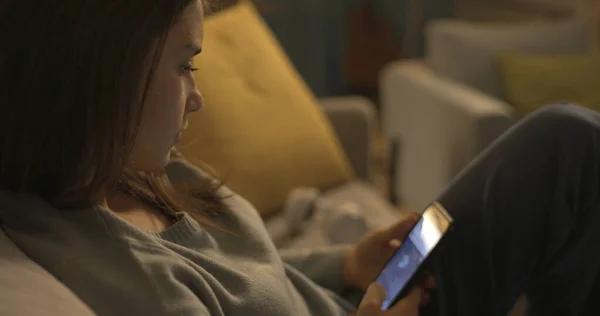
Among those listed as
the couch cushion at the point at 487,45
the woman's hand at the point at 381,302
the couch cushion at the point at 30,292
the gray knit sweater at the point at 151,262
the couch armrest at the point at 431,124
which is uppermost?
the couch cushion at the point at 30,292

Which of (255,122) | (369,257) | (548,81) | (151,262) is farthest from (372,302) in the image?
(548,81)

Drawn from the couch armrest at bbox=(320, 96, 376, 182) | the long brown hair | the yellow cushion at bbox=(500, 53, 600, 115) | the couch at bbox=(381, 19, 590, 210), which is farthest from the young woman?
the yellow cushion at bbox=(500, 53, 600, 115)

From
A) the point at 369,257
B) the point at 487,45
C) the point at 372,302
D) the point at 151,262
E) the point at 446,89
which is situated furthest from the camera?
the point at 487,45

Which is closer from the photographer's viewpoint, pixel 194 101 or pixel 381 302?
pixel 194 101

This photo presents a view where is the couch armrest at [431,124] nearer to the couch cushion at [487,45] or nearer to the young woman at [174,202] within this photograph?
the couch cushion at [487,45]

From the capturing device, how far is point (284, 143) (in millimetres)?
1564

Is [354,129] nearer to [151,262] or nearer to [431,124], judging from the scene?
[431,124]

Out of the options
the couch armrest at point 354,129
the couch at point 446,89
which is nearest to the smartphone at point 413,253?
the couch armrest at point 354,129

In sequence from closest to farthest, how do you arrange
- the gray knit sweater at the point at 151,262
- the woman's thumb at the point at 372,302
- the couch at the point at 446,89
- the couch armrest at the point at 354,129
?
1. the gray knit sweater at the point at 151,262
2. the woman's thumb at the point at 372,302
3. the couch armrest at the point at 354,129
4. the couch at the point at 446,89

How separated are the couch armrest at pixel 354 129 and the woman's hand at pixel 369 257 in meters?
0.77

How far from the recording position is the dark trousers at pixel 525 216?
3.31ft

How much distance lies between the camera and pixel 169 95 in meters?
0.79

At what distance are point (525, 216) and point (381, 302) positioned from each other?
0.24 metres

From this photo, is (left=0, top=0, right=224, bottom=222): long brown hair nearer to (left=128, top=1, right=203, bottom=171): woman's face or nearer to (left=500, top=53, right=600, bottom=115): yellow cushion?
(left=128, top=1, right=203, bottom=171): woman's face
